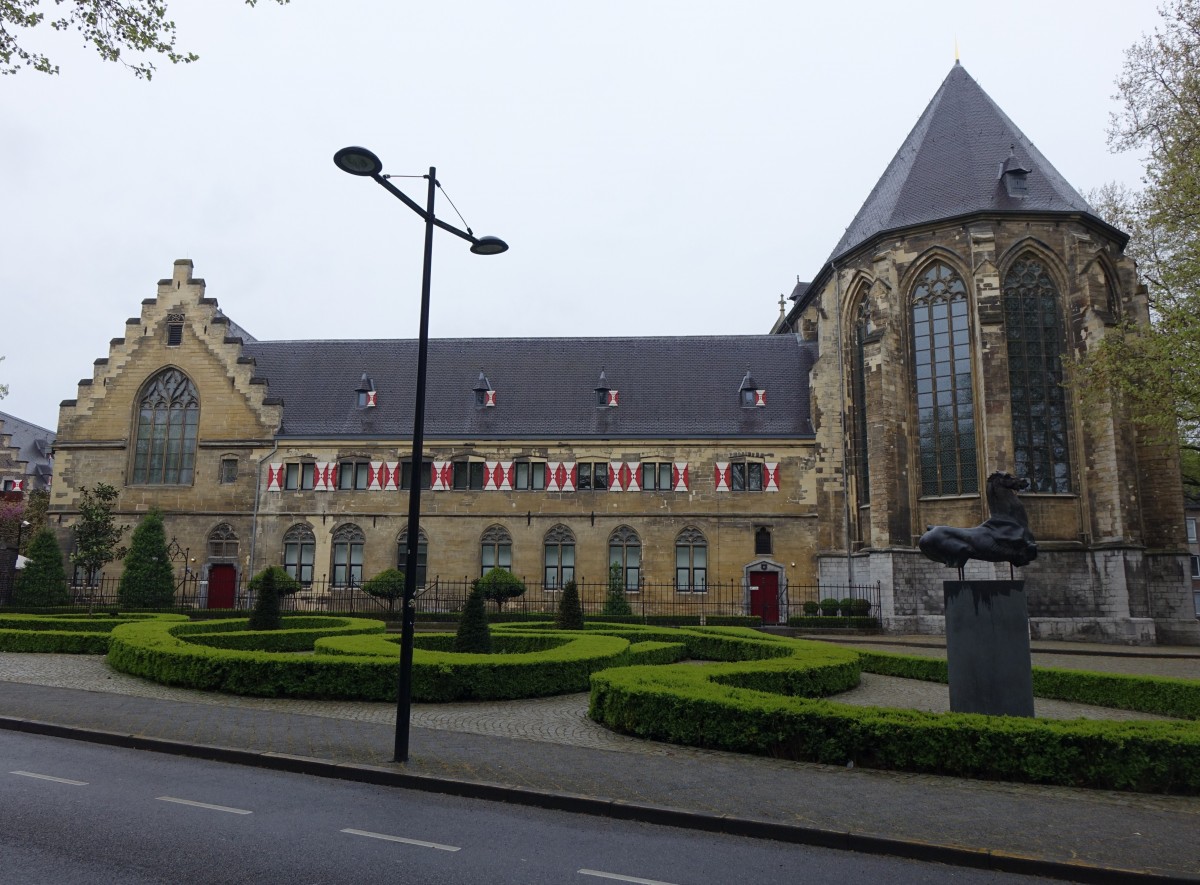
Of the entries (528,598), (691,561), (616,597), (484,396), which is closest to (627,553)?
(691,561)

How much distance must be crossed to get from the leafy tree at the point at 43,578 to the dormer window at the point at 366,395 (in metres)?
13.0

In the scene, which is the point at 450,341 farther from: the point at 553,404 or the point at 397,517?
the point at 397,517

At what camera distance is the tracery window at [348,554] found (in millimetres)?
36219

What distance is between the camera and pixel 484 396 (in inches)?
1526

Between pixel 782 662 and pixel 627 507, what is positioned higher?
pixel 627 507

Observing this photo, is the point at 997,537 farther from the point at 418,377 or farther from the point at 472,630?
the point at 472,630

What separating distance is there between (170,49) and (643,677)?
11362 millimetres

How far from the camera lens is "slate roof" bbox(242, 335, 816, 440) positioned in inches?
1476

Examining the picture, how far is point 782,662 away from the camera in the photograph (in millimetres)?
14594

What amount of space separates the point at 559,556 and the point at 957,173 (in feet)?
71.3

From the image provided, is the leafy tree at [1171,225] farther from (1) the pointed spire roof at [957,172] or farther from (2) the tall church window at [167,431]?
(2) the tall church window at [167,431]

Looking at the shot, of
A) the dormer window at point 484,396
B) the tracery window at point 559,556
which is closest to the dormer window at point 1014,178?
the tracery window at point 559,556

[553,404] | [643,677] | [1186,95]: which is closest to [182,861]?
[643,677]

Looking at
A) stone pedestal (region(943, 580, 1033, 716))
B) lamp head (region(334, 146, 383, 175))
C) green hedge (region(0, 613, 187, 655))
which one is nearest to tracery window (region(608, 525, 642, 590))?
green hedge (region(0, 613, 187, 655))
